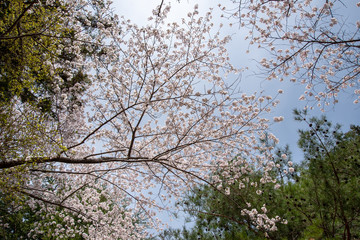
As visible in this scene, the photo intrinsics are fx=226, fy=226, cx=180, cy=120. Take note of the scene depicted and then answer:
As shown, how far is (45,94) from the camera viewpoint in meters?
5.86

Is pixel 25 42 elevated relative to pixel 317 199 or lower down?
elevated

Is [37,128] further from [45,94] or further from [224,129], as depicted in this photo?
[224,129]

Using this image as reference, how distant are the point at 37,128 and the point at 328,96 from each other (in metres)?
5.67

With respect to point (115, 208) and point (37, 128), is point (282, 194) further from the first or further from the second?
point (37, 128)

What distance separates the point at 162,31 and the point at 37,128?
3288 mm

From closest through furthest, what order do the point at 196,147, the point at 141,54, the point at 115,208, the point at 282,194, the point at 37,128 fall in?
the point at 37,128 → the point at 141,54 → the point at 282,194 → the point at 196,147 → the point at 115,208

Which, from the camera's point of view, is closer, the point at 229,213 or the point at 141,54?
the point at 141,54

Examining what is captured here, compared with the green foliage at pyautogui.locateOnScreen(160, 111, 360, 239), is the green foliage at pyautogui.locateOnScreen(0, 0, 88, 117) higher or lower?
Result: higher

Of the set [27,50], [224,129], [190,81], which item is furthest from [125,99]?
[224,129]

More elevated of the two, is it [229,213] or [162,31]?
[162,31]

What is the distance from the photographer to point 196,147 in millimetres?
6320

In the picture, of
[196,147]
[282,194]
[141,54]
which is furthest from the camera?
[196,147]

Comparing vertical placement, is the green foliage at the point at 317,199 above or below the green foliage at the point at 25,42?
below


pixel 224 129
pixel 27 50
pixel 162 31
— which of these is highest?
pixel 162 31
